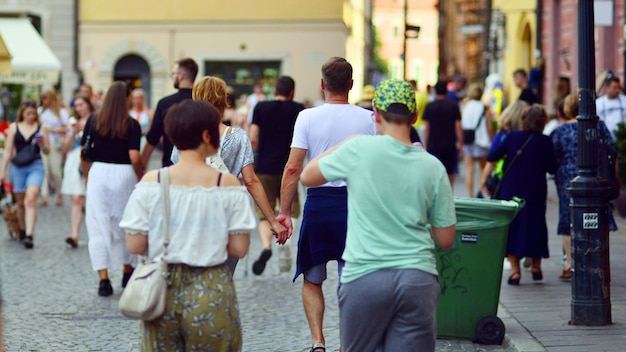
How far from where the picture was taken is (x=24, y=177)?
49.6 feet

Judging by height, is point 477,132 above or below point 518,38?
below

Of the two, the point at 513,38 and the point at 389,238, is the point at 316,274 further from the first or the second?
the point at 513,38

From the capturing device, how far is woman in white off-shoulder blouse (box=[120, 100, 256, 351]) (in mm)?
4816

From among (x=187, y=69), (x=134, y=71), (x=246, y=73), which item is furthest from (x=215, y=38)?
(x=187, y=69)

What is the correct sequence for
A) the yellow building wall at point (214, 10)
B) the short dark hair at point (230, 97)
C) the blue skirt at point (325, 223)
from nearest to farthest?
the blue skirt at point (325, 223) → the short dark hair at point (230, 97) → the yellow building wall at point (214, 10)

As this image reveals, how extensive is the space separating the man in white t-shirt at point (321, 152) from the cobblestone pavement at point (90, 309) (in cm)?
114

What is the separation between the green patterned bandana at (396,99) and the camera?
508 cm

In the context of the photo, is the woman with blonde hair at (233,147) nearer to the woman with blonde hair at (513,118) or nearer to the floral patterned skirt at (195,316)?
the floral patterned skirt at (195,316)

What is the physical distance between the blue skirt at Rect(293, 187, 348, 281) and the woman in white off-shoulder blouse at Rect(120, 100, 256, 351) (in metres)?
2.13

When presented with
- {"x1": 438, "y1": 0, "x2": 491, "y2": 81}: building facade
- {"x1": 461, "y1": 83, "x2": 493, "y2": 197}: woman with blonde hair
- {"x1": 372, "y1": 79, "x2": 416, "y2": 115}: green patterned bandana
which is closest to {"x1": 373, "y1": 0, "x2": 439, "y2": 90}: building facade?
{"x1": 438, "y1": 0, "x2": 491, "y2": 81}: building facade

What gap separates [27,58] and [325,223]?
18.0 metres

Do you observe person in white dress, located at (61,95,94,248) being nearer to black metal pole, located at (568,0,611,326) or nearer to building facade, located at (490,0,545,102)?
black metal pole, located at (568,0,611,326)

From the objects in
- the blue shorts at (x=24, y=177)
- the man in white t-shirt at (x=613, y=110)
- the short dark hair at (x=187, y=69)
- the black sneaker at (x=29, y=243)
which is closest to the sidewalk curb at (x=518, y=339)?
the short dark hair at (x=187, y=69)

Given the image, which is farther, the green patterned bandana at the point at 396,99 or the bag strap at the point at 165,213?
the green patterned bandana at the point at 396,99
